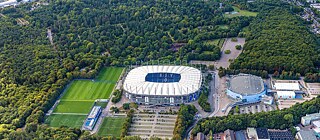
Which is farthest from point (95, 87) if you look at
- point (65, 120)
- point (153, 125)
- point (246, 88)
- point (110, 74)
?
point (246, 88)

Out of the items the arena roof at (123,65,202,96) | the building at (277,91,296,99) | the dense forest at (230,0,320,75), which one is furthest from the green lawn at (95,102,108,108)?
the building at (277,91,296,99)

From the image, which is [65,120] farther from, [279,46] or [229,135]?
[279,46]

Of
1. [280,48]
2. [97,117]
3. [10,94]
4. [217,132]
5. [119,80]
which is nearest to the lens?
[217,132]

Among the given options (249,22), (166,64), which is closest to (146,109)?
(166,64)

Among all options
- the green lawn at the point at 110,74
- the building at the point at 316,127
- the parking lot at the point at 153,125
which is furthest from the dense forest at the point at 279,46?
the green lawn at the point at 110,74

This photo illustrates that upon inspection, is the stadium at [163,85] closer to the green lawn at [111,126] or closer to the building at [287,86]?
the green lawn at [111,126]

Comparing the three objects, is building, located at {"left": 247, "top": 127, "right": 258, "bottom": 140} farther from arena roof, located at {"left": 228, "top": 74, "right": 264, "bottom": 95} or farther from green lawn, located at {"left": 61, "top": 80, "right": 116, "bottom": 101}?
green lawn, located at {"left": 61, "top": 80, "right": 116, "bottom": 101}

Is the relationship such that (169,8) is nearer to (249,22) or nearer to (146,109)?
(249,22)
